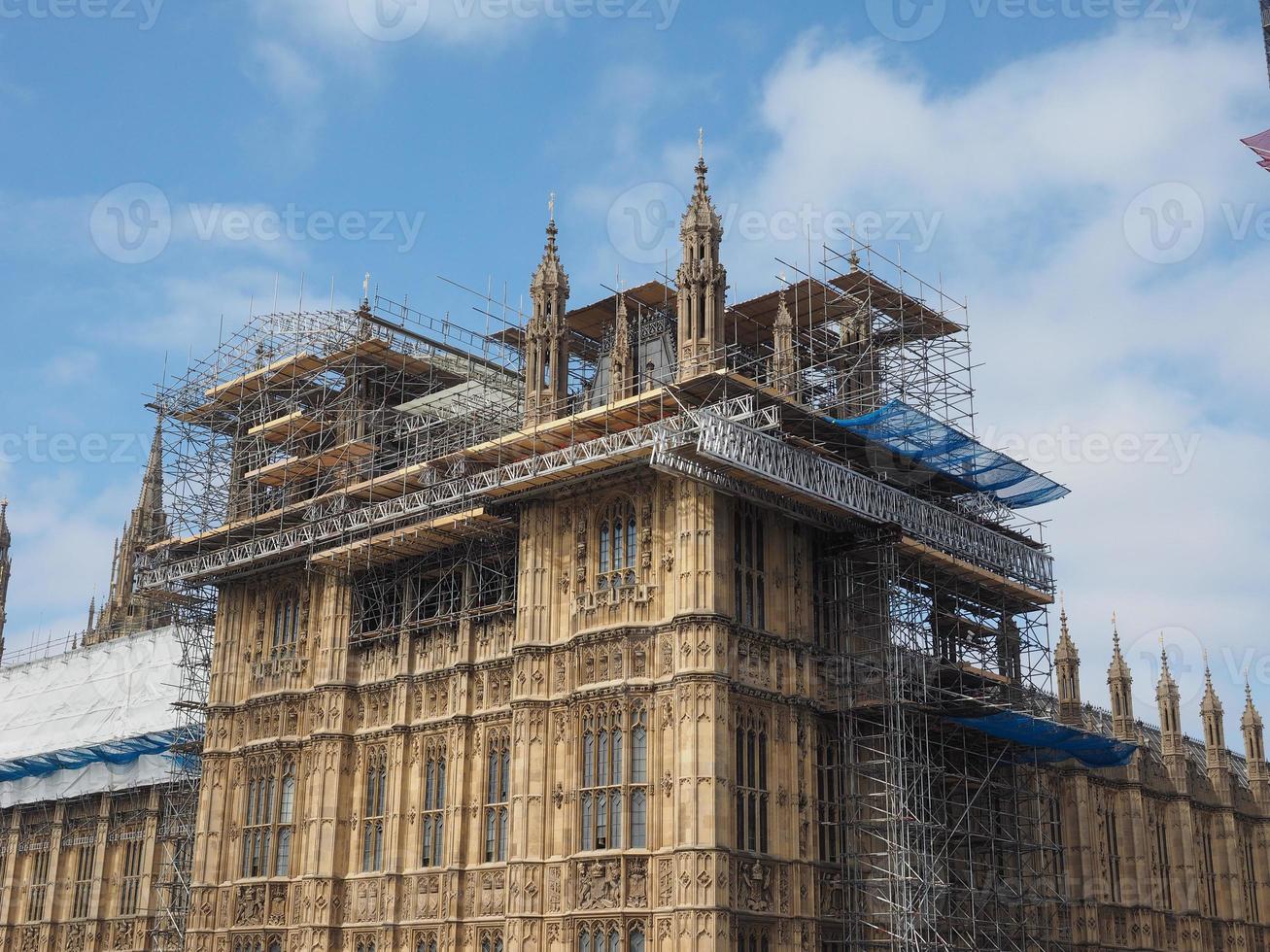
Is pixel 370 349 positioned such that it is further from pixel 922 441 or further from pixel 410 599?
pixel 922 441

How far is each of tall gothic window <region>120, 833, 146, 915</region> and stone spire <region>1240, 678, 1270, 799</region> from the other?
5466cm

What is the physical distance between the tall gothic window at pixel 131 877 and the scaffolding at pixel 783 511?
7.60 m

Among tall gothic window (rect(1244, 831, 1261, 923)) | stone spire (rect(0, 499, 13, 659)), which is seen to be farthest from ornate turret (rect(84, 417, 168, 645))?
tall gothic window (rect(1244, 831, 1261, 923))

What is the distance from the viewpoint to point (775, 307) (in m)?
56.2

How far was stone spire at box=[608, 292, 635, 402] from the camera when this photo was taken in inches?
2071

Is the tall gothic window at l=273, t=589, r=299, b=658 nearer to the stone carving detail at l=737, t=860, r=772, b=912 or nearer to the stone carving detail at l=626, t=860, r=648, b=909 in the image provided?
the stone carving detail at l=626, t=860, r=648, b=909

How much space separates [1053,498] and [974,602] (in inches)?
192

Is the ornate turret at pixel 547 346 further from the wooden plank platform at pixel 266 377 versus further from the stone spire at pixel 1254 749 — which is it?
the stone spire at pixel 1254 749

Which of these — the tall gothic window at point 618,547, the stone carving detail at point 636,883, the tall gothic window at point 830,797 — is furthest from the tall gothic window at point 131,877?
the tall gothic window at point 830,797

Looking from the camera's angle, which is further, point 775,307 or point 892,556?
point 775,307

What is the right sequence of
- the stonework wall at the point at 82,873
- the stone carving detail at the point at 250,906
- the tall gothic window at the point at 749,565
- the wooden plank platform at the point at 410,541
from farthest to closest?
the stonework wall at the point at 82,873 < the stone carving detail at the point at 250,906 < the wooden plank platform at the point at 410,541 < the tall gothic window at the point at 749,565

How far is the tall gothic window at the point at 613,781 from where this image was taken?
156 ft

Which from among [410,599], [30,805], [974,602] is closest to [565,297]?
[410,599]

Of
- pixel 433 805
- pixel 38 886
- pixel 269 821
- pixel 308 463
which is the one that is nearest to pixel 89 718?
pixel 38 886
